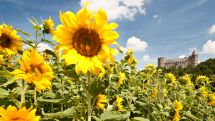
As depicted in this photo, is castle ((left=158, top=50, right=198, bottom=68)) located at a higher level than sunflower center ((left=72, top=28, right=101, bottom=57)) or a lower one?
higher

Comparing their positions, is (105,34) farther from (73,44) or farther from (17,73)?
(17,73)

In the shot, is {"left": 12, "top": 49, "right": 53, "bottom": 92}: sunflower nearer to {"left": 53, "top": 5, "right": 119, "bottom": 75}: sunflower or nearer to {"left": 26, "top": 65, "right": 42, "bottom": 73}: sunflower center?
{"left": 26, "top": 65, "right": 42, "bottom": 73}: sunflower center

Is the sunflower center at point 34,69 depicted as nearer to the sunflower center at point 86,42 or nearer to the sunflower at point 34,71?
the sunflower at point 34,71

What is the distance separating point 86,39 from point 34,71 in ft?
2.29

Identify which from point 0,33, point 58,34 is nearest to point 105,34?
point 58,34

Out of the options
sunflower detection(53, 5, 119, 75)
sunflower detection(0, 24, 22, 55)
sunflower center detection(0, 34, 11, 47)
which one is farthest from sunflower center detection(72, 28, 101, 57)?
sunflower center detection(0, 34, 11, 47)

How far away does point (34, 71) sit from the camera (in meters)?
3.14

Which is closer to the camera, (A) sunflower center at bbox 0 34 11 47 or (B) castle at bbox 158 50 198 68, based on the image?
(A) sunflower center at bbox 0 34 11 47

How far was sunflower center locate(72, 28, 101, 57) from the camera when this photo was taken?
267 cm

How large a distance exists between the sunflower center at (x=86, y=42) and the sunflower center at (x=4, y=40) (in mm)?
1640

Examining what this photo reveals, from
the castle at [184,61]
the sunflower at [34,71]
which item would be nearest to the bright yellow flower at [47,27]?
the sunflower at [34,71]

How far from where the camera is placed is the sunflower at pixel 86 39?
258 cm

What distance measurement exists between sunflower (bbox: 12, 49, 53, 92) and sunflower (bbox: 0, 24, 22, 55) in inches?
35.9

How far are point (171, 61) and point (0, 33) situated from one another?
89.1 m
